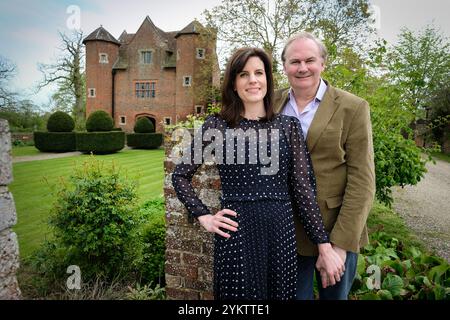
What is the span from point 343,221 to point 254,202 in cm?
58

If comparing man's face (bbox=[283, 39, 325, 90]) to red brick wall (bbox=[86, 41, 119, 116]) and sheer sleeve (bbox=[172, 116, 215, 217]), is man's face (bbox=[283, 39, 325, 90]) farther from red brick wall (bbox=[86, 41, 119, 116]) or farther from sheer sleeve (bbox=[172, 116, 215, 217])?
red brick wall (bbox=[86, 41, 119, 116])

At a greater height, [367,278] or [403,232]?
[367,278]

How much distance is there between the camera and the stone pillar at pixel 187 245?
2.74 meters

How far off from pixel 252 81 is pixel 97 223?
2560 mm

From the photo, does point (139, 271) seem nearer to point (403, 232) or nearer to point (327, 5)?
point (403, 232)

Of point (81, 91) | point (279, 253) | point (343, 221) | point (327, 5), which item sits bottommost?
point (279, 253)

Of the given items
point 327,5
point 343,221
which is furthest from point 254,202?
point 327,5

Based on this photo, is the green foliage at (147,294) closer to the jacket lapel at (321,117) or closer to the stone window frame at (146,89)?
the jacket lapel at (321,117)

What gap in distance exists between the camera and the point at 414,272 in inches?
138

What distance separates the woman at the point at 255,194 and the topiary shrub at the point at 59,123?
21.6 metres

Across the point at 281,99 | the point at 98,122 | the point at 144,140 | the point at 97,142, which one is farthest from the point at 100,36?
the point at 281,99

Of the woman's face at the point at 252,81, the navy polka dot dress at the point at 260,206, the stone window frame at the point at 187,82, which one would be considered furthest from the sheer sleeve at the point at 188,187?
the stone window frame at the point at 187,82

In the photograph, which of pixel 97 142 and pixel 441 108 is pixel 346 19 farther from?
pixel 97 142

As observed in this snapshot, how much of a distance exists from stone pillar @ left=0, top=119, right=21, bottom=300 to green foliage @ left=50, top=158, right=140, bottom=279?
117cm
